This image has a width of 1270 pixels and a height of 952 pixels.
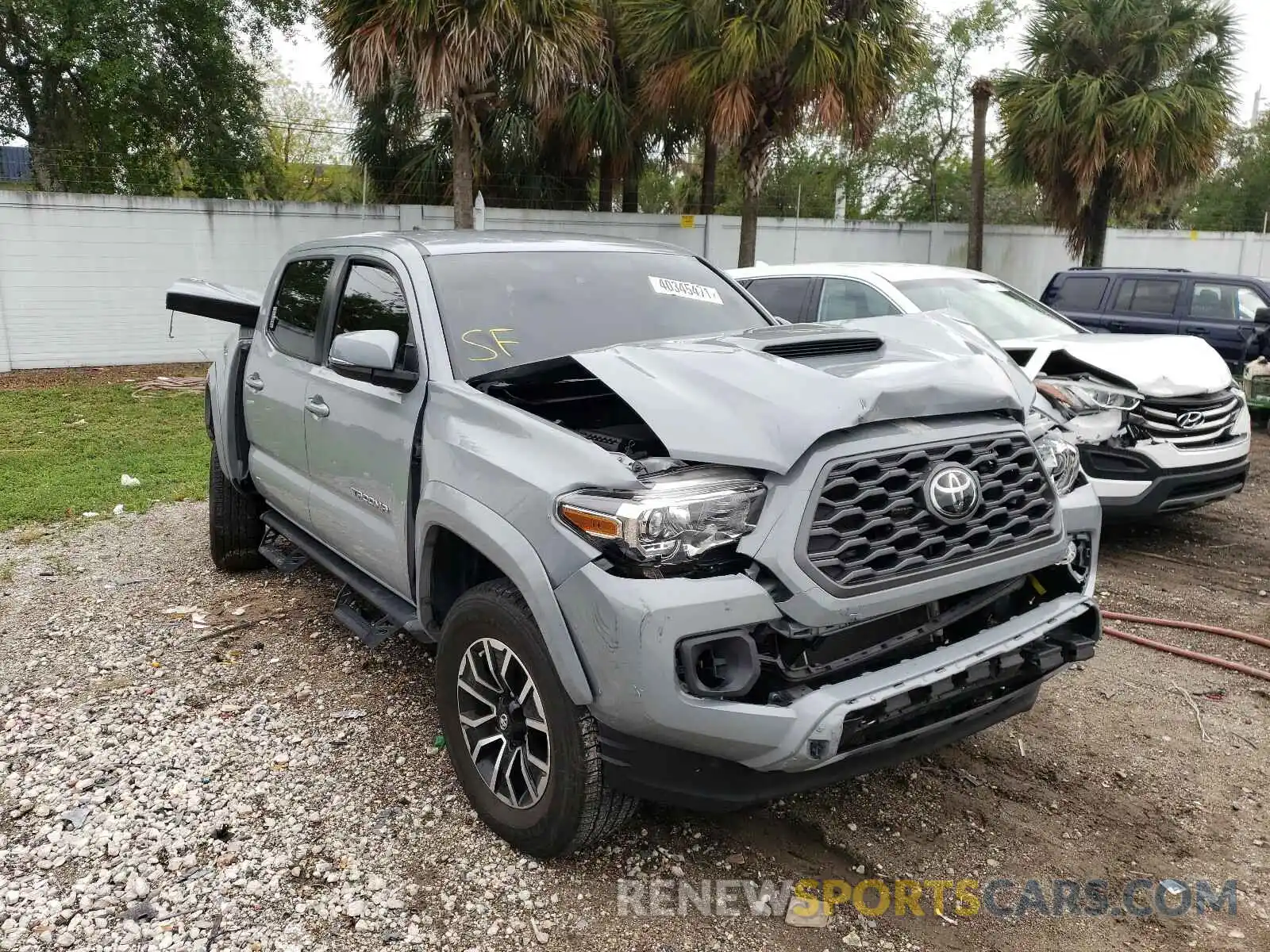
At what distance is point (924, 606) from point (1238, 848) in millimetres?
1335

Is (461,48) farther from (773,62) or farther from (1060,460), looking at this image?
(1060,460)

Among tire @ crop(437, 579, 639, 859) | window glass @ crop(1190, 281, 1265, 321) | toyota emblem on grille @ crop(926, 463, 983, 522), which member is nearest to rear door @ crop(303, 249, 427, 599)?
tire @ crop(437, 579, 639, 859)

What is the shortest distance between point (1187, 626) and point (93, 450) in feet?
27.8

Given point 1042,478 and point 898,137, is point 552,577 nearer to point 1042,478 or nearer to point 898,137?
point 1042,478

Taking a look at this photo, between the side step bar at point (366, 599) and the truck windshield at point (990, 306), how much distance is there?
435 centimetres

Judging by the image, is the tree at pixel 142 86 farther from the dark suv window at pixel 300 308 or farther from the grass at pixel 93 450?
the dark suv window at pixel 300 308

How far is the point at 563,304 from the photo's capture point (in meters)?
3.71

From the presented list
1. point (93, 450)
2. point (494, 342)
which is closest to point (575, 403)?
point (494, 342)

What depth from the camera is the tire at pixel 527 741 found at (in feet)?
8.32

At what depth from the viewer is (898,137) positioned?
29312 mm

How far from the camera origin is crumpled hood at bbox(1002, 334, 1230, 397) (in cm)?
A: 572

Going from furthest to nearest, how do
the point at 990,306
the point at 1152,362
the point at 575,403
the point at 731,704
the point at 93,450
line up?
the point at 93,450 < the point at 990,306 < the point at 1152,362 < the point at 575,403 < the point at 731,704

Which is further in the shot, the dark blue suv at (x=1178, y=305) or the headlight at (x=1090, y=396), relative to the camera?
the dark blue suv at (x=1178, y=305)

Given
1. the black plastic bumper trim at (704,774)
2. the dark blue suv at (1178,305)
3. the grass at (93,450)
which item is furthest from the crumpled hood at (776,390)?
the dark blue suv at (1178,305)
